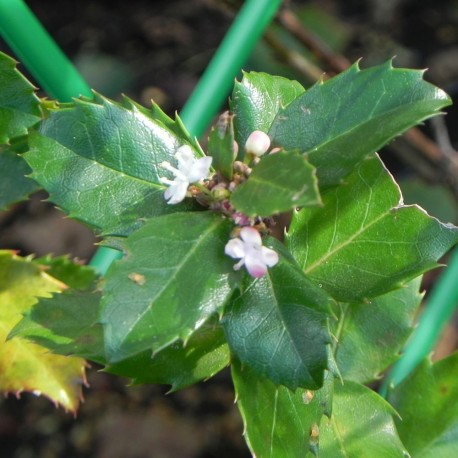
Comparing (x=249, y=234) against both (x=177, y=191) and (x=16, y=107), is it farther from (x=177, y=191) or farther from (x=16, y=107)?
(x=16, y=107)

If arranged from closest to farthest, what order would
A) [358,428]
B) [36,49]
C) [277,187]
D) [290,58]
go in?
[277,187], [358,428], [36,49], [290,58]

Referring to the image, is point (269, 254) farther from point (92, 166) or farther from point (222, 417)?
point (222, 417)

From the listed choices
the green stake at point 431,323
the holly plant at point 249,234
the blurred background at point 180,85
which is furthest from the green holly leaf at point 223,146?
the blurred background at point 180,85

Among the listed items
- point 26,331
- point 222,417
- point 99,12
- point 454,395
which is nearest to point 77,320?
point 26,331

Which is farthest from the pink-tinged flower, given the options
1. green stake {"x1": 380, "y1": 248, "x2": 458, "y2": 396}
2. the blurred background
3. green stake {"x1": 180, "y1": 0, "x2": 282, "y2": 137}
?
the blurred background

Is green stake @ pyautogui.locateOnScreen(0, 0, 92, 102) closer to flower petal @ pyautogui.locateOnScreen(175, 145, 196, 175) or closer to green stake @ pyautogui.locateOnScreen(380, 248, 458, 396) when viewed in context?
flower petal @ pyautogui.locateOnScreen(175, 145, 196, 175)

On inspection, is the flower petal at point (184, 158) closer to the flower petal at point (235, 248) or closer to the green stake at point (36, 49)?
the flower petal at point (235, 248)

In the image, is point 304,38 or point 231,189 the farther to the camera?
point 304,38

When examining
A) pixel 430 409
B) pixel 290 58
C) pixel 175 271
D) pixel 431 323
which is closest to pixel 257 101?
pixel 175 271
